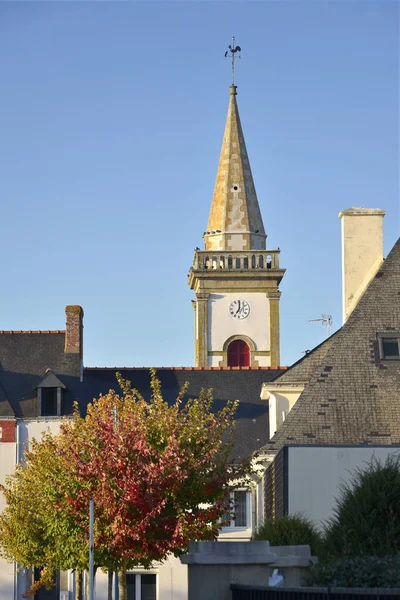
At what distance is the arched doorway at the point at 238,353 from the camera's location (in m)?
86.1

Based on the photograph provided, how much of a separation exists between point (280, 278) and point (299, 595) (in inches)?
2806

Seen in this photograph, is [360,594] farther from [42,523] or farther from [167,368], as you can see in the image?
[167,368]

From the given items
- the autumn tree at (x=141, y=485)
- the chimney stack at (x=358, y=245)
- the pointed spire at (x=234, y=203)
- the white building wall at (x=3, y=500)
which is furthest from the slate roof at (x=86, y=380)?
the pointed spire at (x=234, y=203)

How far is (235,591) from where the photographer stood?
1747 centimetres

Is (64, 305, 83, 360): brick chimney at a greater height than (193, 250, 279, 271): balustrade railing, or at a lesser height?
lesser

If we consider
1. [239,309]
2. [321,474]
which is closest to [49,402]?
[321,474]

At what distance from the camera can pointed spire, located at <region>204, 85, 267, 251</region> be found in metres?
90.6

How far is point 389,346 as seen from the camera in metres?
39.7

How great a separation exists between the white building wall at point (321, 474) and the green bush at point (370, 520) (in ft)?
43.3

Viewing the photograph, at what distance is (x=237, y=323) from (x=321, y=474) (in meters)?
51.5

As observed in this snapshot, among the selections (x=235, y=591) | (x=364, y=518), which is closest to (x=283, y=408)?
(x=364, y=518)

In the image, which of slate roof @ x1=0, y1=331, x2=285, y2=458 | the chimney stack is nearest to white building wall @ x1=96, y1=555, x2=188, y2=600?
slate roof @ x1=0, y1=331, x2=285, y2=458

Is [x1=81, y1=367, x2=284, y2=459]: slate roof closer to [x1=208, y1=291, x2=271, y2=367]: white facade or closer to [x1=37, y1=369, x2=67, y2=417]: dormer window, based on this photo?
[x1=37, y1=369, x2=67, y2=417]: dormer window

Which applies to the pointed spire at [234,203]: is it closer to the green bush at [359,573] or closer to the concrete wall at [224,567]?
the green bush at [359,573]
